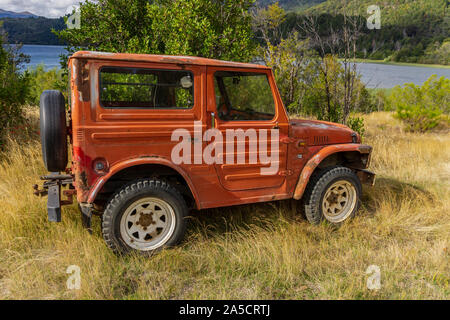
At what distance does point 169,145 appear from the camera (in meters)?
3.23

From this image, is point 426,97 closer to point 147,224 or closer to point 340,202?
point 340,202

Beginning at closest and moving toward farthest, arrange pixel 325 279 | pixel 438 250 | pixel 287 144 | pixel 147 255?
pixel 325 279 → pixel 147 255 → pixel 438 250 → pixel 287 144

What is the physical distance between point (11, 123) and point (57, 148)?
466 cm

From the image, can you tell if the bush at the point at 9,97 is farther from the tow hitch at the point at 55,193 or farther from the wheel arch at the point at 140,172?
the wheel arch at the point at 140,172

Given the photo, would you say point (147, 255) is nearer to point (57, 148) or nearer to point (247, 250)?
point (247, 250)

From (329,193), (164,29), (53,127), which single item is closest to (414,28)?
(164,29)

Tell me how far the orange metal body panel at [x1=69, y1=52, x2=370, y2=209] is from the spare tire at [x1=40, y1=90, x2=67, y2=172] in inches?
4.9

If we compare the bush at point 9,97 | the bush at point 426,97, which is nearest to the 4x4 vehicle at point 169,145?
the bush at point 9,97

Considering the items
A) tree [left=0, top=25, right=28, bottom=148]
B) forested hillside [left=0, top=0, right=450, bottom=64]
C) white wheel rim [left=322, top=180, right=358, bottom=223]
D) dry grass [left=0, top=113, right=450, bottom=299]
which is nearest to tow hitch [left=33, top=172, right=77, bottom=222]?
dry grass [left=0, top=113, right=450, bottom=299]

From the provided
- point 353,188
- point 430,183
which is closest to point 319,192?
point 353,188

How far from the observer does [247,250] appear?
3.41m

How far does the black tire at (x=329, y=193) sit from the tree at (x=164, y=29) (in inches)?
120

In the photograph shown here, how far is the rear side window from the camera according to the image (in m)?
3.17

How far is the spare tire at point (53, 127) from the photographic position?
2.96 metres
